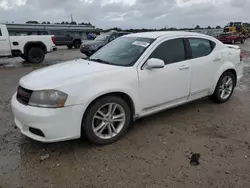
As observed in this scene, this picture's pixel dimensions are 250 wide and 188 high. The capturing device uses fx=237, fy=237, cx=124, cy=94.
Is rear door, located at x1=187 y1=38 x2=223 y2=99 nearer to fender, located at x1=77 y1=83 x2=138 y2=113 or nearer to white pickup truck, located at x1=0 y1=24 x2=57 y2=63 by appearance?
fender, located at x1=77 y1=83 x2=138 y2=113

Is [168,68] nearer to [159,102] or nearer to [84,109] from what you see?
[159,102]

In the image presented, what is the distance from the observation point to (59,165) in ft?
9.71

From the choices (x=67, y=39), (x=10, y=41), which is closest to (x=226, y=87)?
(x=10, y=41)

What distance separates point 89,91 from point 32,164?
3.81 ft

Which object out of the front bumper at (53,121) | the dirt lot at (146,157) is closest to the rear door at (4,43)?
the dirt lot at (146,157)

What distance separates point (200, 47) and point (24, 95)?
319 cm

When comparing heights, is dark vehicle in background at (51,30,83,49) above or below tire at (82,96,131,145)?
above

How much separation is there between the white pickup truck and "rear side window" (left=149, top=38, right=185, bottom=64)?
385 inches

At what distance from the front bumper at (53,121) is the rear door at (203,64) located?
226 centimetres

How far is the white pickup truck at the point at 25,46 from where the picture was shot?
37.3 ft

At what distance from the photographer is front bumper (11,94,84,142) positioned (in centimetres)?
292

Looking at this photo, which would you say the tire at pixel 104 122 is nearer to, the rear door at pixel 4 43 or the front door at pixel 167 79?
the front door at pixel 167 79

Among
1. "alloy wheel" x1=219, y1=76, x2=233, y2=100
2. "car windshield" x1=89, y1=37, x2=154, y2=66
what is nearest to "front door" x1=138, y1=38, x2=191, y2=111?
"car windshield" x1=89, y1=37, x2=154, y2=66

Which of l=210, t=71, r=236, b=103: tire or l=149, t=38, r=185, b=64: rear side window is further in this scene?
l=210, t=71, r=236, b=103: tire
